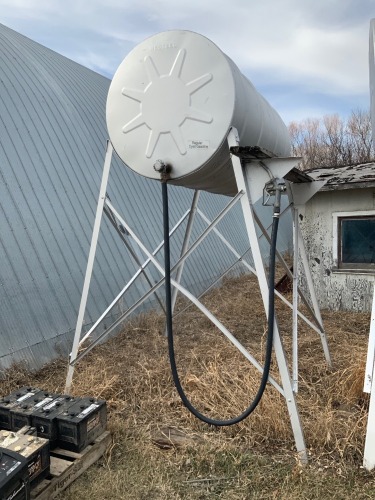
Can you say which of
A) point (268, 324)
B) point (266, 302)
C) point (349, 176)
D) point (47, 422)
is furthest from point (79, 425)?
point (349, 176)

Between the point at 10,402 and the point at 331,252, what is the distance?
709cm

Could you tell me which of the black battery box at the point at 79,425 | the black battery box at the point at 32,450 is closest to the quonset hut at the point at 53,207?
the black battery box at the point at 79,425

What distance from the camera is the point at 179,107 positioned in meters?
4.14

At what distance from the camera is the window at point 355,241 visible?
8703 millimetres

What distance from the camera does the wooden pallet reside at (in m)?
3.10

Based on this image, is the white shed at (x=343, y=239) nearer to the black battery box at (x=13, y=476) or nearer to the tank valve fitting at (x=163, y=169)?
the tank valve fitting at (x=163, y=169)

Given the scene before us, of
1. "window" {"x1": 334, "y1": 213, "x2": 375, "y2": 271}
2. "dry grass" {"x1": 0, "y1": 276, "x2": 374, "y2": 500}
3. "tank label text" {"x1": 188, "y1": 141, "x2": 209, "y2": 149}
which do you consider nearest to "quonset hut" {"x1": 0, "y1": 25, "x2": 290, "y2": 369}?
"dry grass" {"x1": 0, "y1": 276, "x2": 374, "y2": 500}

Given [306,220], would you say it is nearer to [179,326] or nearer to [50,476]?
[179,326]

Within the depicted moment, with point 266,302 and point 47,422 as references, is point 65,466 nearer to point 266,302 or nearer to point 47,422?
point 47,422

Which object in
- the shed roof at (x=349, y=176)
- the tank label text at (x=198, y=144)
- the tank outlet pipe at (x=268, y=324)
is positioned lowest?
the tank outlet pipe at (x=268, y=324)

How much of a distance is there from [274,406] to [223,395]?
63 cm

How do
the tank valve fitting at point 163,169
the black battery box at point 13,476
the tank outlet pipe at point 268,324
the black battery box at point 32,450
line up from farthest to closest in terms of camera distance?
1. the tank valve fitting at point 163,169
2. the tank outlet pipe at point 268,324
3. the black battery box at point 32,450
4. the black battery box at point 13,476

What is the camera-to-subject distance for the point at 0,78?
→ 24.2ft

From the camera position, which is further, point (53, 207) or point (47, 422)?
point (53, 207)
